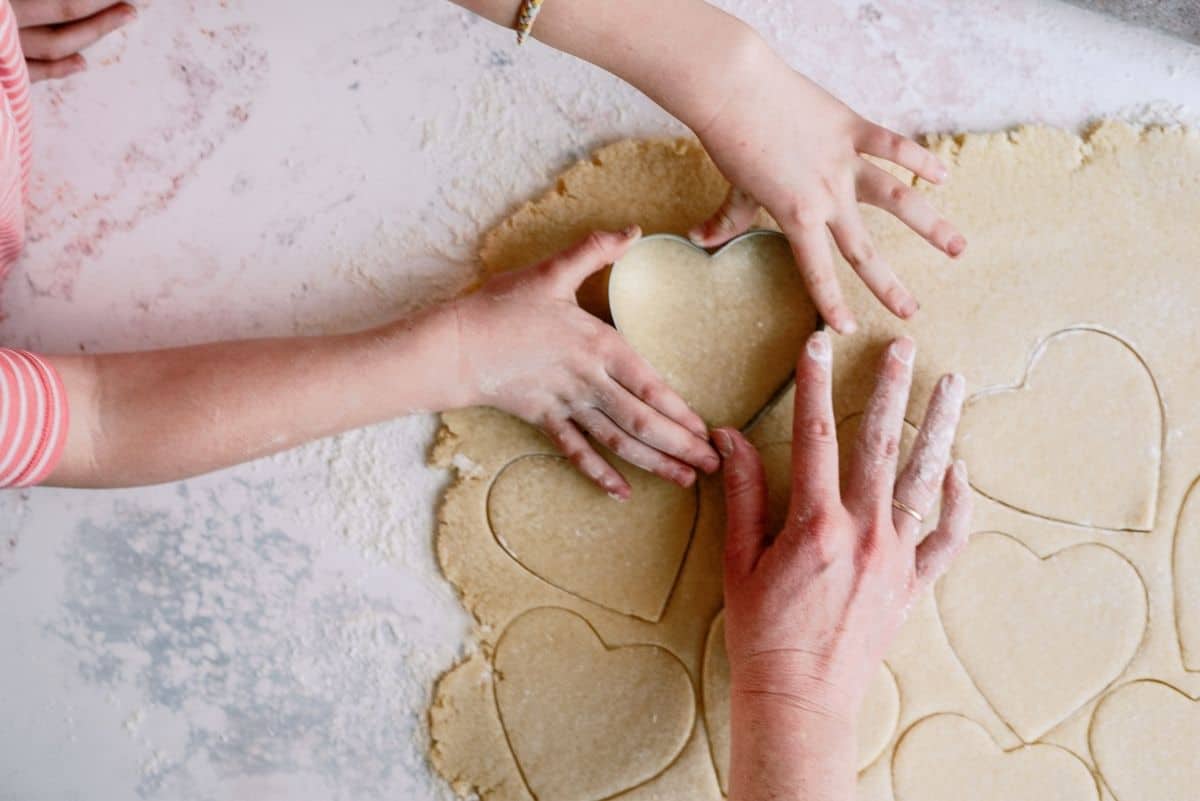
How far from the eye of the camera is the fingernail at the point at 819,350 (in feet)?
3.34

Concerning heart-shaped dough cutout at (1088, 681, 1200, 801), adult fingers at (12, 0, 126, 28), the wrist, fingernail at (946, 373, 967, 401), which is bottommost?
heart-shaped dough cutout at (1088, 681, 1200, 801)

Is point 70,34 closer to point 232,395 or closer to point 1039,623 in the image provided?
point 232,395

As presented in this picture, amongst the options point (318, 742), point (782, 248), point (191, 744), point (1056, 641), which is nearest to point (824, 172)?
point (782, 248)

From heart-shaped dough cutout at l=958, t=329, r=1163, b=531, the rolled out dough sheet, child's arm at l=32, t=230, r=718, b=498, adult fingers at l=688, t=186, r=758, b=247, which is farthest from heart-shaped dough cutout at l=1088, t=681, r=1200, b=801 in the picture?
adult fingers at l=688, t=186, r=758, b=247

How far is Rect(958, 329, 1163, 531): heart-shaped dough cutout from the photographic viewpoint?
1.10 m

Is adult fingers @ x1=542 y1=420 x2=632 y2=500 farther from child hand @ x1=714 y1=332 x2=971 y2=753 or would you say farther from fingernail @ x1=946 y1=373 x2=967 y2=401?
fingernail @ x1=946 y1=373 x2=967 y2=401

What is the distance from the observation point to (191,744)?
3.95ft

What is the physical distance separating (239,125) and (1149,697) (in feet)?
3.91

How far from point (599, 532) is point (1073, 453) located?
1.70 ft

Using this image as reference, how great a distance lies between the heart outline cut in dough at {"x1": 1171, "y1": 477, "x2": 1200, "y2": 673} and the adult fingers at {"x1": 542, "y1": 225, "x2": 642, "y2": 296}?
666mm

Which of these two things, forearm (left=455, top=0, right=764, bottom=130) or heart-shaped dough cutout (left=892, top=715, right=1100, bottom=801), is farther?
heart-shaped dough cutout (left=892, top=715, right=1100, bottom=801)

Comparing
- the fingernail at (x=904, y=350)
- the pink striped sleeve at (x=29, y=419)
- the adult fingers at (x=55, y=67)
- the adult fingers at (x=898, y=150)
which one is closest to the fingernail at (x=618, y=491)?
the fingernail at (x=904, y=350)

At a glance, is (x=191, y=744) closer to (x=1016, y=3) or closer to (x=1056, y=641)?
(x=1056, y=641)

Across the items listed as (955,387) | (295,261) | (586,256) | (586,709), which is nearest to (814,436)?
(955,387)
